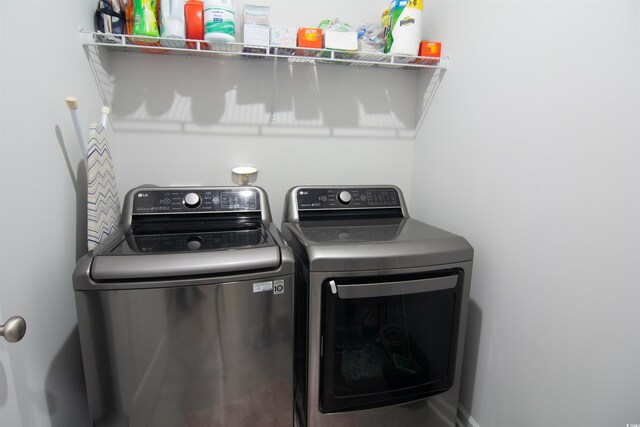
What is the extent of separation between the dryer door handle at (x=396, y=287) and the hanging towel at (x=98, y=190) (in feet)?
2.67

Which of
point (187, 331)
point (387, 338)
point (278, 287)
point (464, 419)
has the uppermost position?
point (278, 287)

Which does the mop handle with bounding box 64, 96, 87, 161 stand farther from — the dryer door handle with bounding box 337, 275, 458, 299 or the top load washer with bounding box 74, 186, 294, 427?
the dryer door handle with bounding box 337, 275, 458, 299

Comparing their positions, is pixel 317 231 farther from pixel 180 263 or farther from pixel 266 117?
pixel 266 117

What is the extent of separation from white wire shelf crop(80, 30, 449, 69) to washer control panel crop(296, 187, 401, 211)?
22.7 inches

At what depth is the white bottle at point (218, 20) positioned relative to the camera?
46.7 inches

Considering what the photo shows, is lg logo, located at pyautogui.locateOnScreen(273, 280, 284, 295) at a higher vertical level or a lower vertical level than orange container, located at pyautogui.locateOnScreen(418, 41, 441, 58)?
lower

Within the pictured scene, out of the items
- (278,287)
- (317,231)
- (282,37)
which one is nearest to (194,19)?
(282,37)

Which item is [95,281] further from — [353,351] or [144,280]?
[353,351]

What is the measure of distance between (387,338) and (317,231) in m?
0.46

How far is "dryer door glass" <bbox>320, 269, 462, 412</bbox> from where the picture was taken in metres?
1.01

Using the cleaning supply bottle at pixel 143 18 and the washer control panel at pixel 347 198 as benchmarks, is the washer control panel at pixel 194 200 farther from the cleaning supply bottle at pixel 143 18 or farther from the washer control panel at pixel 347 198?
the cleaning supply bottle at pixel 143 18

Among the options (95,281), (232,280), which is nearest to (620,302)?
(232,280)

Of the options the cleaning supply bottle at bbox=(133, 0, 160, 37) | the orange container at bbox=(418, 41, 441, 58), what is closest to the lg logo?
the cleaning supply bottle at bbox=(133, 0, 160, 37)

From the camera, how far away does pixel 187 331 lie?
89cm
